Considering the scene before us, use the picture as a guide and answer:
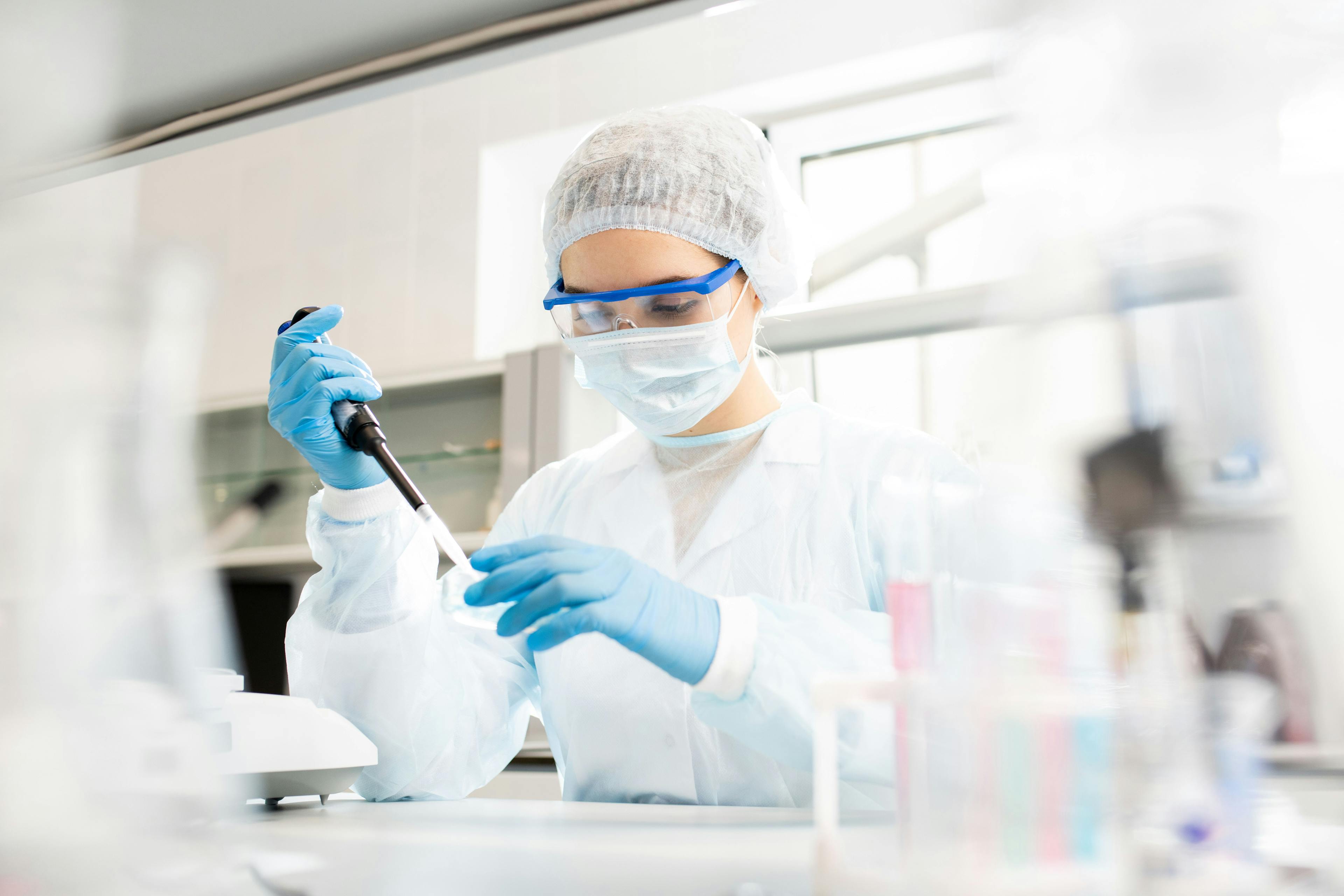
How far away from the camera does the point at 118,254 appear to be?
0.41 m

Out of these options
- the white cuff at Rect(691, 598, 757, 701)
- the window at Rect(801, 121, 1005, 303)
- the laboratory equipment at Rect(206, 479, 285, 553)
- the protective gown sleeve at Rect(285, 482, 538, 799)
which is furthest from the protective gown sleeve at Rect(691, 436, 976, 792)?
the laboratory equipment at Rect(206, 479, 285, 553)

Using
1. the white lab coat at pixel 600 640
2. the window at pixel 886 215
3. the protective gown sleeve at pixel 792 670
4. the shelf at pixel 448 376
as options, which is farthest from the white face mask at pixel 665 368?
the shelf at pixel 448 376

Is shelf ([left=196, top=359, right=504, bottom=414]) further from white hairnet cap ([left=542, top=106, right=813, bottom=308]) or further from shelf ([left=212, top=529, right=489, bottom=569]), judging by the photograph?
white hairnet cap ([left=542, top=106, right=813, bottom=308])

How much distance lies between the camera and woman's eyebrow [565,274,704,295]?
3.33ft

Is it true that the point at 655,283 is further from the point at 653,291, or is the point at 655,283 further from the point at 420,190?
the point at 420,190

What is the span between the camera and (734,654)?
613 mm

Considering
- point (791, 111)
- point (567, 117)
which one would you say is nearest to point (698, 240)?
point (791, 111)

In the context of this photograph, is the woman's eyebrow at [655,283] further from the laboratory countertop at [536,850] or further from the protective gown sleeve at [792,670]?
the laboratory countertop at [536,850]

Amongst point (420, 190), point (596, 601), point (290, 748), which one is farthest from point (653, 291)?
point (420, 190)

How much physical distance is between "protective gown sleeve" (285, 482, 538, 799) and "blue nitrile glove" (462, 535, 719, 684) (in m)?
0.36

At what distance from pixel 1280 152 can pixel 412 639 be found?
888mm

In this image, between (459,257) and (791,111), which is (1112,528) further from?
(459,257)

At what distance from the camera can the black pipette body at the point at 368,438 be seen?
2.45 ft

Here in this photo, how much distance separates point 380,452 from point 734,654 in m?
0.37
